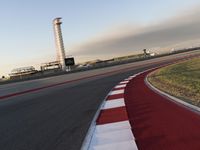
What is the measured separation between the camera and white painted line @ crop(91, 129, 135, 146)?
538 cm

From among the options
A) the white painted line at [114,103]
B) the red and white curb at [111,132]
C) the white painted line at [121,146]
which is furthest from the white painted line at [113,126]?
the white painted line at [114,103]

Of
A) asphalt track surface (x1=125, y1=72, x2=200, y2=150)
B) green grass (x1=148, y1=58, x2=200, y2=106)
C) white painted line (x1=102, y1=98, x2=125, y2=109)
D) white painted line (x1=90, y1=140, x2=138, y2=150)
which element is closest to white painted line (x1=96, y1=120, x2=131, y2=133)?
asphalt track surface (x1=125, y1=72, x2=200, y2=150)

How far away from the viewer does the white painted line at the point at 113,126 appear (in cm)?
616

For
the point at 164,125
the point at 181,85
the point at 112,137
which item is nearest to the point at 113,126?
the point at 112,137

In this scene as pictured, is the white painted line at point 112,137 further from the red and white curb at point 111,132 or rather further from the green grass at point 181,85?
the green grass at point 181,85

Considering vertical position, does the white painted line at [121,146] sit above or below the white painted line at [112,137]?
above

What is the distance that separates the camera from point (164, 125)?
19.8 feet

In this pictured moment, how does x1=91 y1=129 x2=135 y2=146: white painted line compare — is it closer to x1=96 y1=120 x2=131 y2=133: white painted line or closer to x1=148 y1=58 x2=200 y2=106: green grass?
x1=96 y1=120 x2=131 y2=133: white painted line

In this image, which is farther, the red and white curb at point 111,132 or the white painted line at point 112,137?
the white painted line at point 112,137

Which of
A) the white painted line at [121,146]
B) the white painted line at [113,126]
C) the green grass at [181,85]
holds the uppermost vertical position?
the white painted line at [121,146]

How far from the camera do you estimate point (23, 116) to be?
8.75 m

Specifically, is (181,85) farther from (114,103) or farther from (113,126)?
(113,126)

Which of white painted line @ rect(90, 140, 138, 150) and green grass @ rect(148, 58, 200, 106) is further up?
white painted line @ rect(90, 140, 138, 150)

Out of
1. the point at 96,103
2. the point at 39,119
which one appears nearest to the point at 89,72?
the point at 96,103
